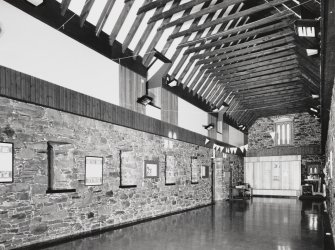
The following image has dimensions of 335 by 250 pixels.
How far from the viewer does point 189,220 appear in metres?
9.62

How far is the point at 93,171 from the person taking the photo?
7637 mm

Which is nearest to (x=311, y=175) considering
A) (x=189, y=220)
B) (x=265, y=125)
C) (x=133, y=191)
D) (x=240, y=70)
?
(x=265, y=125)

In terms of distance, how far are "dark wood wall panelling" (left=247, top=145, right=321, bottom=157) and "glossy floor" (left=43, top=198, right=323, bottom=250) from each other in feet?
32.1

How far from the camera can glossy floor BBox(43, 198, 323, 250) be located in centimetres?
623

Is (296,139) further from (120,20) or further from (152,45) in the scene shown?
(120,20)

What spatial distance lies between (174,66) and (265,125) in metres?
11.7

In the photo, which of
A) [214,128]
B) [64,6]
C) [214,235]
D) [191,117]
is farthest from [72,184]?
[214,128]

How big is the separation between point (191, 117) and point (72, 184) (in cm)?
733

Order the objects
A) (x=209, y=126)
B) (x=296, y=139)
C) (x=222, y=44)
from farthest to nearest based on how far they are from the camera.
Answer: (x=296, y=139) → (x=209, y=126) → (x=222, y=44)

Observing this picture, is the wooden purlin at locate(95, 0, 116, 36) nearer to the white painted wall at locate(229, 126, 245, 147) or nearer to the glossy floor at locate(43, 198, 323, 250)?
the glossy floor at locate(43, 198, 323, 250)

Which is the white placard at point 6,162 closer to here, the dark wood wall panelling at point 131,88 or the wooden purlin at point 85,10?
the wooden purlin at point 85,10

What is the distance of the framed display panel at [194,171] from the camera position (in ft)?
42.3

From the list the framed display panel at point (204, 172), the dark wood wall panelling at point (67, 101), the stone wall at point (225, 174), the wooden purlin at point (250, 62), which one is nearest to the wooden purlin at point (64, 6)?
the dark wood wall panelling at point (67, 101)

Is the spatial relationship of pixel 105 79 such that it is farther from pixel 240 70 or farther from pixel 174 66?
pixel 240 70
